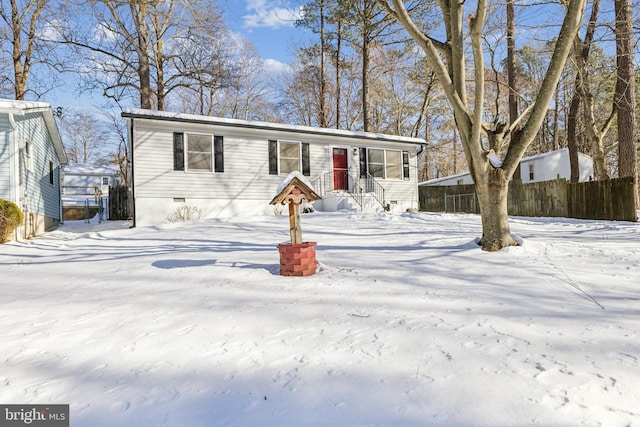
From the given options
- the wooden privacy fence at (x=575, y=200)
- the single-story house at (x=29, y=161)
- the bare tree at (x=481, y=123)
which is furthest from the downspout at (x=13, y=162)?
the wooden privacy fence at (x=575, y=200)

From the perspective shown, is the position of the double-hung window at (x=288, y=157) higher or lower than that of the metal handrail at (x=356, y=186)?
higher

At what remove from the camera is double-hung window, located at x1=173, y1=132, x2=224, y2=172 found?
38.0 ft

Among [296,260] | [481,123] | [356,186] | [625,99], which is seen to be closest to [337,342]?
[296,260]

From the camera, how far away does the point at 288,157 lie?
43.8 ft

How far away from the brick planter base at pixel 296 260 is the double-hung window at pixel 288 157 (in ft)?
29.7

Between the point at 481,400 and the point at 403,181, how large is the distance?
565 inches

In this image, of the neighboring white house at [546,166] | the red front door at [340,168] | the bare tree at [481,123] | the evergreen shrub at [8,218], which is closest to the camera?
the bare tree at [481,123]

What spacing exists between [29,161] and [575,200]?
18.9 metres

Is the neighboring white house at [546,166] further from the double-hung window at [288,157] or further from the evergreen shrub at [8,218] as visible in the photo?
the evergreen shrub at [8,218]

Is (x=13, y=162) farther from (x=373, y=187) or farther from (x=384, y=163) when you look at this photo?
(x=384, y=163)

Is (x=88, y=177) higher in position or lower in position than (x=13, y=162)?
higher

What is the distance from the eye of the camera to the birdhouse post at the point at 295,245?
431 centimetres

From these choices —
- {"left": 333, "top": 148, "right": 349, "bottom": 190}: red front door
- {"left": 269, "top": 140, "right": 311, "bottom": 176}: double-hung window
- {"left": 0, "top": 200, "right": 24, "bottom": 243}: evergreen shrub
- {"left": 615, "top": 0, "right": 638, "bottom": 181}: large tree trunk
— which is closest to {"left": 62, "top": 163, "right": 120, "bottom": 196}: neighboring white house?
{"left": 269, "top": 140, "right": 311, "bottom": 176}: double-hung window

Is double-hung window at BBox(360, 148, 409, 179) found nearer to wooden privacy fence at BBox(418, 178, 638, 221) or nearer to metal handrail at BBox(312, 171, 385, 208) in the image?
metal handrail at BBox(312, 171, 385, 208)
